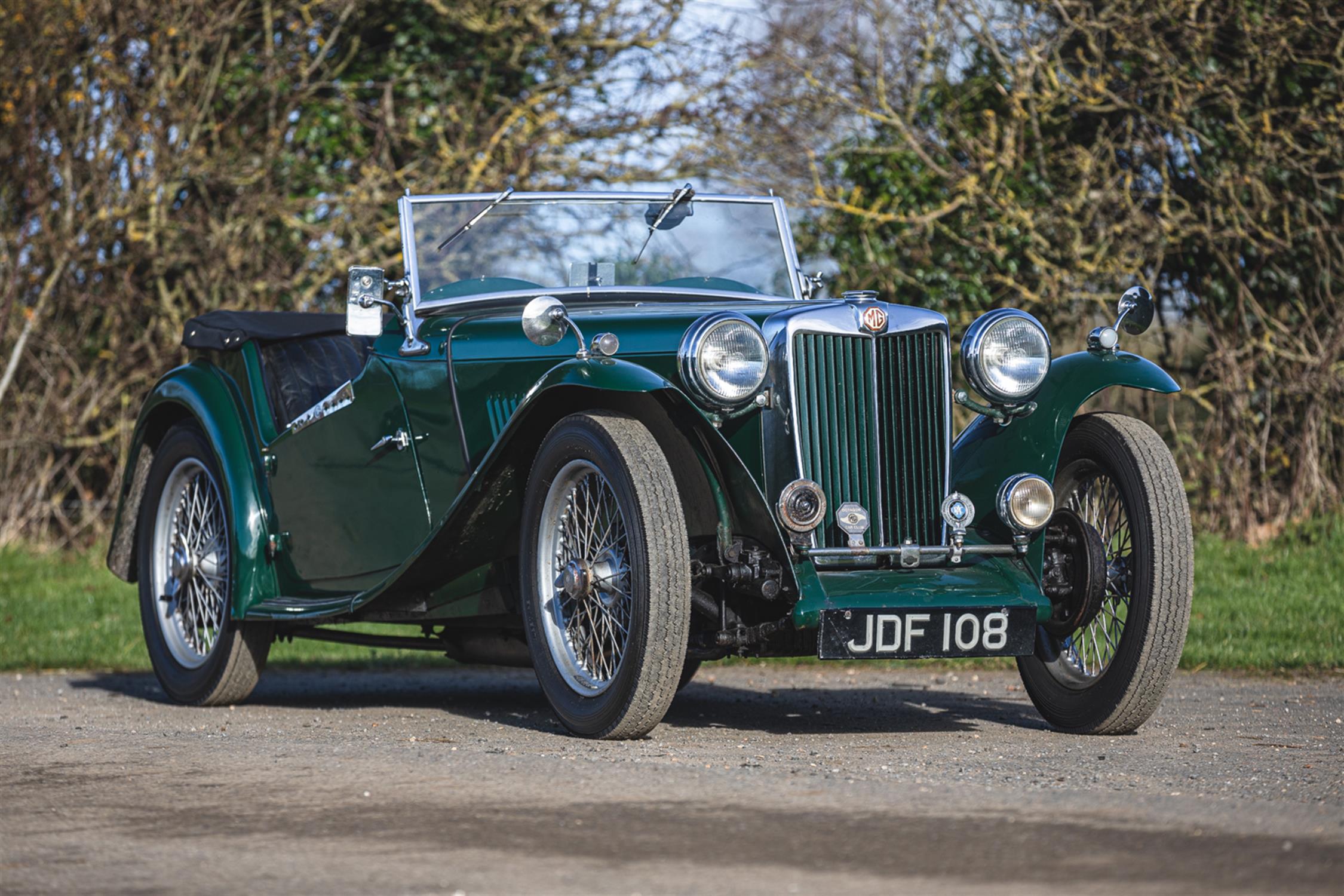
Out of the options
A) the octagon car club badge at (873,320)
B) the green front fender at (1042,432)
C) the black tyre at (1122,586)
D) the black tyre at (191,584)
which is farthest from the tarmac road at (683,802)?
the octagon car club badge at (873,320)

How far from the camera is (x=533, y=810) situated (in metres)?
3.68

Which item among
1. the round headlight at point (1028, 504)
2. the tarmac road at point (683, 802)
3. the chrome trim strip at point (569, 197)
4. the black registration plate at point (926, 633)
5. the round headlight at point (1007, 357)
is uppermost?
the chrome trim strip at point (569, 197)

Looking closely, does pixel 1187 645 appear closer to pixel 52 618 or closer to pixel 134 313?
pixel 52 618

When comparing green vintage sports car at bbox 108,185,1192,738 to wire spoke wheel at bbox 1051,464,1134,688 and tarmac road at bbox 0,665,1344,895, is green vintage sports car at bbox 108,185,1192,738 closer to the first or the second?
wire spoke wheel at bbox 1051,464,1134,688

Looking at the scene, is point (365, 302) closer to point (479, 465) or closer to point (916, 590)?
point (479, 465)

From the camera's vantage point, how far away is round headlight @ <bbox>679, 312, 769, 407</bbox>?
4.94 metres

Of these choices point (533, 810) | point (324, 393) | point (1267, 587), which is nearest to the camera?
point (533, 810)

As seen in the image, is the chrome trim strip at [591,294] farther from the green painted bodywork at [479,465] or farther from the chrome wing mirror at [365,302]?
the chrome wing mirror at [365,302]

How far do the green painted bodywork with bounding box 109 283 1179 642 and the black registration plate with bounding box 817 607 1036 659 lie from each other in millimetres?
37

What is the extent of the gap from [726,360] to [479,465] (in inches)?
36.8

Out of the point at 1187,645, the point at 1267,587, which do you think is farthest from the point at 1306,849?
the point at 1267,587

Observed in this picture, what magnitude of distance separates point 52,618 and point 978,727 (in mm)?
5721

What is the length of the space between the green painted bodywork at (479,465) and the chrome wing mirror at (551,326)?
6cm

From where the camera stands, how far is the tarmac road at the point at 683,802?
308 cm
